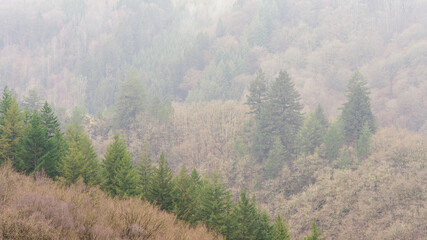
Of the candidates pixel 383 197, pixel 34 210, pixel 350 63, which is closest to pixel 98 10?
pixel 350 63

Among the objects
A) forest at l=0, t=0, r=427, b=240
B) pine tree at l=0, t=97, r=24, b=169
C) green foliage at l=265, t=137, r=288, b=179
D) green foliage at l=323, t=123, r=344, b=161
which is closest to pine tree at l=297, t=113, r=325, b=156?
forest at l=0, t=0, r=427, b=240

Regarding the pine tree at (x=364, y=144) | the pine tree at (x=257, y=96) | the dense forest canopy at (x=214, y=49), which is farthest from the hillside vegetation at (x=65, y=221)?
the dense forest canopy at (x=214, y=49)

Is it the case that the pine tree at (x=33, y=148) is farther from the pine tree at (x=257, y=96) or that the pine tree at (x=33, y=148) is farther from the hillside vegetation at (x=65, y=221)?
the pine tree at (x=257, y=96)

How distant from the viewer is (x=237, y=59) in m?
113

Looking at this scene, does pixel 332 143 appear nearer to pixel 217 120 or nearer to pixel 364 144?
pixel 364 144

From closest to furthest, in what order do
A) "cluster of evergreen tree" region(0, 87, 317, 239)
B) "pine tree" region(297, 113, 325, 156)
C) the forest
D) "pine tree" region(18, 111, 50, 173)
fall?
"cluster of evergreen tree" region(0, 87, 317, 239), the forest, "pine tree" region(18, 111, 50, 173), "pine tree" region(297, 113, 325, 156)

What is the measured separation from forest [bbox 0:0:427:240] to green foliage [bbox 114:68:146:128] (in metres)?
0.30

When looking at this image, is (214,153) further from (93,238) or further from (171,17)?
(171,17)

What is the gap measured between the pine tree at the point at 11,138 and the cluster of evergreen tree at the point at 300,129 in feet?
118

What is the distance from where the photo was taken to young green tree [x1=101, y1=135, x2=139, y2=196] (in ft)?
87.8

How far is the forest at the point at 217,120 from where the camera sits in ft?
87.2

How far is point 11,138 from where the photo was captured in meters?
30.8

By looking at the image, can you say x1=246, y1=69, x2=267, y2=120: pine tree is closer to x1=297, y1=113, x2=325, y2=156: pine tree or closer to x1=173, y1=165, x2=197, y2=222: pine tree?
x1=297, y1=113, x2=325, y2=156: pine tree

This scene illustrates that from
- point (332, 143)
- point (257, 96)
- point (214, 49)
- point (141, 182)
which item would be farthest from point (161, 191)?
point (214, 49)
